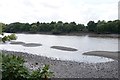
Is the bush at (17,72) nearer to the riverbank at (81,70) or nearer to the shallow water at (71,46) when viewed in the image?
the riverbank at (81,70)

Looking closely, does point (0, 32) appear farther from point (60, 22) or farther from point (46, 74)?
point (60, 22)

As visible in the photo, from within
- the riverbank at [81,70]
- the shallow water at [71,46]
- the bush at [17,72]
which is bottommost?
the shallow water at [71,46]

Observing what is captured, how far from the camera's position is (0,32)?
14.9 feet

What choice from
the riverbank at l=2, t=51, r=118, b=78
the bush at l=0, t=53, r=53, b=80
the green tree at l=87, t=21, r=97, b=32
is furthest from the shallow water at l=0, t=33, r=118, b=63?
the green tree at l=87, t=21, r=97, b=32

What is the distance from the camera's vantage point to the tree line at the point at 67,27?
104031 millimetres

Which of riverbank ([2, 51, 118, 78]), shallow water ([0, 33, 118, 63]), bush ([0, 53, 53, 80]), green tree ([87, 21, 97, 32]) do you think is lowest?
shallow water ([0, 33, 118, 63])

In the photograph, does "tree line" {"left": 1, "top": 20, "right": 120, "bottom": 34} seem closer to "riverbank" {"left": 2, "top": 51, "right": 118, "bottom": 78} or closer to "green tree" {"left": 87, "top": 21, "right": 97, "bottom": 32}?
"green tree" {"left": 87, "top": 21, "right": 97, "bottom": 32}

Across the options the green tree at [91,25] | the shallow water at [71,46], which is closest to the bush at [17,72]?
the shallow water at [71,46]

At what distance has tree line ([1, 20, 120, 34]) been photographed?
341ft

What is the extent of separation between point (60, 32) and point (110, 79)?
417 feet

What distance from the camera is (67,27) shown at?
127 m

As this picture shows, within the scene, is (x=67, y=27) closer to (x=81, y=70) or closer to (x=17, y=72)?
(x=81, y=70)

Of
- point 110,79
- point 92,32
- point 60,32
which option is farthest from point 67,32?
point 110,79

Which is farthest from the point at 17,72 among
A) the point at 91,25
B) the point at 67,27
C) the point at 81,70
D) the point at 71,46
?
the point at 67,27
